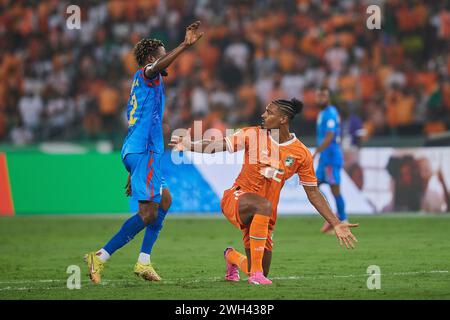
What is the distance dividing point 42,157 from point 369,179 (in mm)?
6344

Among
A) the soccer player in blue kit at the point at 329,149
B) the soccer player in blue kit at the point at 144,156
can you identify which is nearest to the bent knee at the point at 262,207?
the soccer player in blue kit at the point at 144,156

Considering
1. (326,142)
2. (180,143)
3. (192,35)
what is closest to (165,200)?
(180,143)

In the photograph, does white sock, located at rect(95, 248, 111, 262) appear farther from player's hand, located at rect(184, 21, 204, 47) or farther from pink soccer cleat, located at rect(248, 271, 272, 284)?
player's hand, located at rect(184, 21, 204, 47)

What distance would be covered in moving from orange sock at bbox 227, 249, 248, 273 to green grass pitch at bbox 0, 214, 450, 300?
6.8 inches

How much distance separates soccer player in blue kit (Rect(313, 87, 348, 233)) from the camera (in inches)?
628

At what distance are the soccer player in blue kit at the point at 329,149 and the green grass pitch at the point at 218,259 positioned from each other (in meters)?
0.62

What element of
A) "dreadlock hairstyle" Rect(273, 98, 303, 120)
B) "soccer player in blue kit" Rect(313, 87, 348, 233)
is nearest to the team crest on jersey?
"dreadlock hairstyle" Rect(273, 98, 303, 120)

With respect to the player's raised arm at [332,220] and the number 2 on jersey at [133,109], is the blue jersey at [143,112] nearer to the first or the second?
the number 2 on jersey at [133,109]

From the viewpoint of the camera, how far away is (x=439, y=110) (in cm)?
2089

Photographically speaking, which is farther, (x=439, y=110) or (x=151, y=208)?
(x=439, y=110)

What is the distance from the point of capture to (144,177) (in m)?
9.90

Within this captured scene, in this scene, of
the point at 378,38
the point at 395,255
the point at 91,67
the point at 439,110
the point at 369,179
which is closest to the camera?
the point at 395,255
